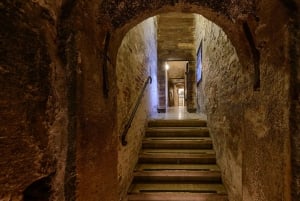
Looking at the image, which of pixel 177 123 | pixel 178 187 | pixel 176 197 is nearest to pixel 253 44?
pixel 176 197

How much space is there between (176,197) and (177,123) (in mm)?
2039

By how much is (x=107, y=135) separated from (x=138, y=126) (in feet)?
6.55

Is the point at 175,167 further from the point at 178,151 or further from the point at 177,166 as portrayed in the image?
the point at 178,151

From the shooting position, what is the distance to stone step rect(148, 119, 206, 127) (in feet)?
14.9

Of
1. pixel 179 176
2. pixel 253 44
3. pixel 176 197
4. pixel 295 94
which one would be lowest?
pixel 176 197

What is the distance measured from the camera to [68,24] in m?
1.15

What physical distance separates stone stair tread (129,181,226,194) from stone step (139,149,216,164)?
49cm

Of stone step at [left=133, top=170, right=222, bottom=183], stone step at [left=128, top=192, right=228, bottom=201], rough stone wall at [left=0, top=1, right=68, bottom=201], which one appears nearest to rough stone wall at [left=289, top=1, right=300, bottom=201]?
rough stone wall at [left=0, top=1, right=68, bottom=201]

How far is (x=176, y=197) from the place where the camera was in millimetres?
2744

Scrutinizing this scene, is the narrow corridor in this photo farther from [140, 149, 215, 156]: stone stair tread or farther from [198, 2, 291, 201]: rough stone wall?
Answer: [198, 2, 291, 201]: rough stone wall

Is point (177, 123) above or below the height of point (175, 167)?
above

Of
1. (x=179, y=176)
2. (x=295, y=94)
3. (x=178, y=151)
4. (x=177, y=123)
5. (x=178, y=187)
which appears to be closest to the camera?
(x=295, y=94)

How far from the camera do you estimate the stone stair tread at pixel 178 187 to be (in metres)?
2.89

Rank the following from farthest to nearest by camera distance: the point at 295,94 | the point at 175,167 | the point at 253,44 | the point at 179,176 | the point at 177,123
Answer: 1. the point at 177,123
2. the point at 175,167
3. the point at 179,176
4. the point at 253,44
5. the point at 295,94
